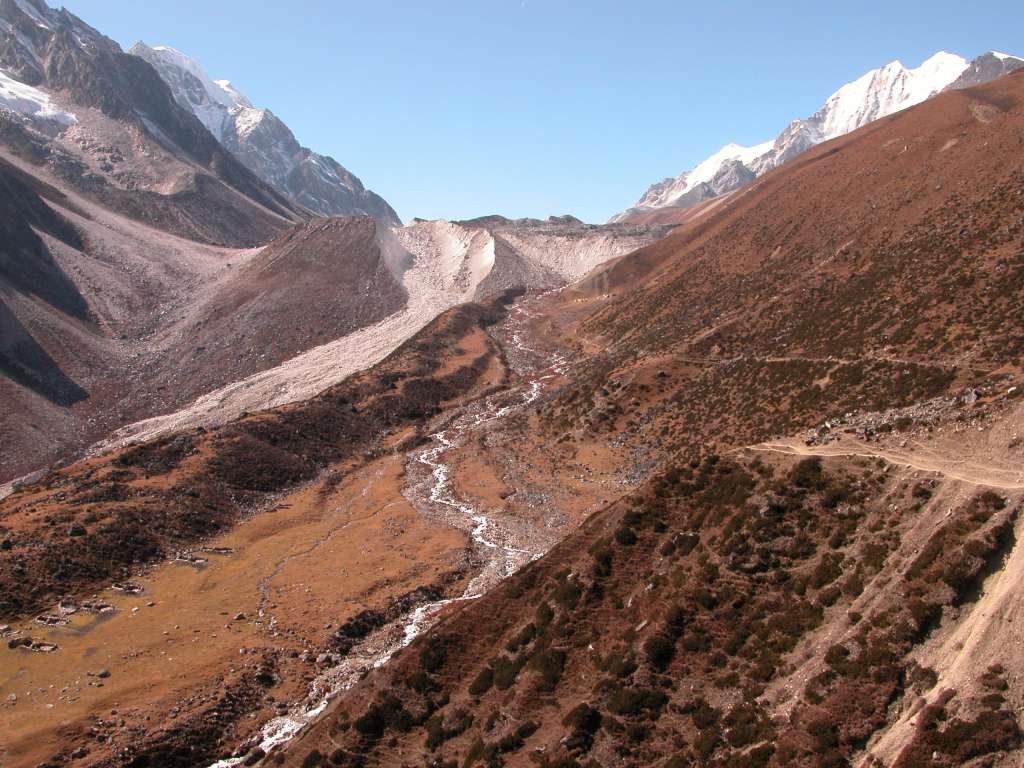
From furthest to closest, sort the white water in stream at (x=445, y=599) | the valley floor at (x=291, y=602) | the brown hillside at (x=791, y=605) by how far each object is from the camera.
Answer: the white water in stream at (x=445, y=599), the valley floor at (x=291, y=602), the brown hillside at (x=791, y=605)

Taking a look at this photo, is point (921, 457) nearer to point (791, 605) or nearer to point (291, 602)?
point (791, 605)

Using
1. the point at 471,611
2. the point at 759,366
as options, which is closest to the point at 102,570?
the point at 471,611

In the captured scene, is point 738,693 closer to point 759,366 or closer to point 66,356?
point 759,366

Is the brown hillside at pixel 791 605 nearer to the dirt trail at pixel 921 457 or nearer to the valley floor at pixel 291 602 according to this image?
the dirt trail at pixel 921 457

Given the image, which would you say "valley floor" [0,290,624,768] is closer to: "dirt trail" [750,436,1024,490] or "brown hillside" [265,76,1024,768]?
"brown hillside" [265,76,1024,768]

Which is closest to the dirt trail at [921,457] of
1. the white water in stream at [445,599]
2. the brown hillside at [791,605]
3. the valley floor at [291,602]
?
the brown hillside at [791,605]
